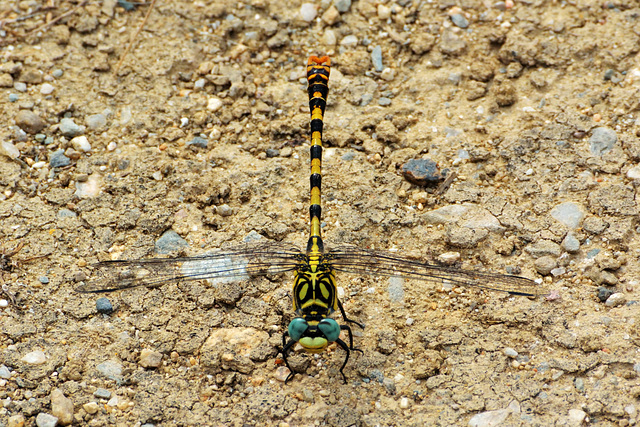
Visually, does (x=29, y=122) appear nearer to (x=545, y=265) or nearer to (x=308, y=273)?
(x=308, y=273)

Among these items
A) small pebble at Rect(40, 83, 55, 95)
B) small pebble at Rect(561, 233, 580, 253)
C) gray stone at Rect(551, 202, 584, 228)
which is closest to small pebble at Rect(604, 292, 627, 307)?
small pebble at Rect(561, 233, 580, 253)

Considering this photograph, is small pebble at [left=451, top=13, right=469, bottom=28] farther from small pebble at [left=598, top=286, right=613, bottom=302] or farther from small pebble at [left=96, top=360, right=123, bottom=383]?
small pebble at [left=96, top=360, right=123, bottom=383]

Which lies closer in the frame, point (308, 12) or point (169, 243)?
point (169, 243)

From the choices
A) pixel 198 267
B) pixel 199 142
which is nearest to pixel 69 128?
pixel 199 142

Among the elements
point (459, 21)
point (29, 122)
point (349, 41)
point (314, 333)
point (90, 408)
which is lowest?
point (90, 408)

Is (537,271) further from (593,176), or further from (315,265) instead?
(315,265)

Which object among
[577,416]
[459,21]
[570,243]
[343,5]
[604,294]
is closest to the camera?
[577,416]

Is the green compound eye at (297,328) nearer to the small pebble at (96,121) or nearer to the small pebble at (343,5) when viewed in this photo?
the small pebble at (96,121)

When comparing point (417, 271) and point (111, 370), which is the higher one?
point (417, 271)
